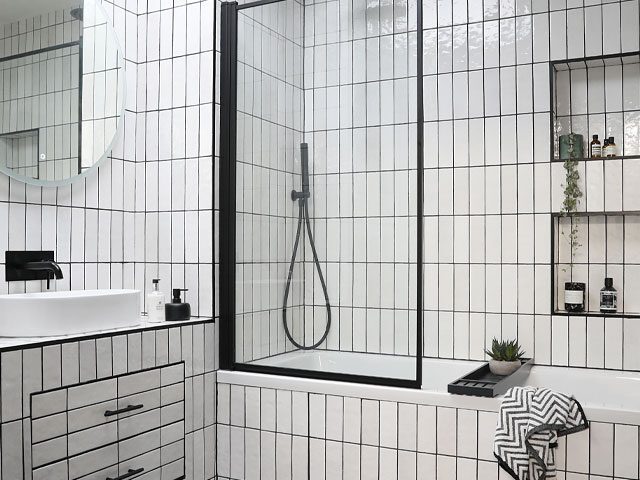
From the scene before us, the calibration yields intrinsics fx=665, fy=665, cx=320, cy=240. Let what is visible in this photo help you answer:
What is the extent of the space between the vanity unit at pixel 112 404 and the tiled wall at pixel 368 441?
171 millimetres

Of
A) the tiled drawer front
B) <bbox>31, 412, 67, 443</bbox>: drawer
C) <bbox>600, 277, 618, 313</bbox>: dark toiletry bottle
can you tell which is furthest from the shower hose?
<bbox>600, 277, 618, 313</bbox>: dark toiletry bottle

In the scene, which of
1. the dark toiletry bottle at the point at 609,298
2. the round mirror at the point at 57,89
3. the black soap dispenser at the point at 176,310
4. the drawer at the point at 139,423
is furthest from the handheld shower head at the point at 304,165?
the dark toiletry bottle at the point at 609,298

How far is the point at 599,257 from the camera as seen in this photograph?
312 centimetres

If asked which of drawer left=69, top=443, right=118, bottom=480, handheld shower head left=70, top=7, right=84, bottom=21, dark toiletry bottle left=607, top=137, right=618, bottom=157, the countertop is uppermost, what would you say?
handheld shower head left=70, top=7, right=84, bottom=21

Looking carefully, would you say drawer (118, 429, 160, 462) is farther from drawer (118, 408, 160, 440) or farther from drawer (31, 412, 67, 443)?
drawer (31, 412, 67, 443)

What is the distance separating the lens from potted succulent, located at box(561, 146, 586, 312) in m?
3.04

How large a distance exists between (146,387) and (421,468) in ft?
3.41

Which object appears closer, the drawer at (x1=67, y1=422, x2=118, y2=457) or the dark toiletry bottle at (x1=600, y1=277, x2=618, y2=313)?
the drawer at (x1=67, y1=422, x2=118, y2=457)

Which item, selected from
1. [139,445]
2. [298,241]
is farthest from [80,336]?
[298,241]

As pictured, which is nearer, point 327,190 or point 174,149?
point 327,190

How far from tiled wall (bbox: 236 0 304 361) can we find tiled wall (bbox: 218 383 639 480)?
248 mm

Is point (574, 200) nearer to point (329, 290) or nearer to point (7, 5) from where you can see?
point (329, 290)

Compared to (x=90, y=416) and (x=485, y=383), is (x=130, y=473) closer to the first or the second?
(x=90, y=416)

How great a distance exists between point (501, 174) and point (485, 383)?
1.19 meters
